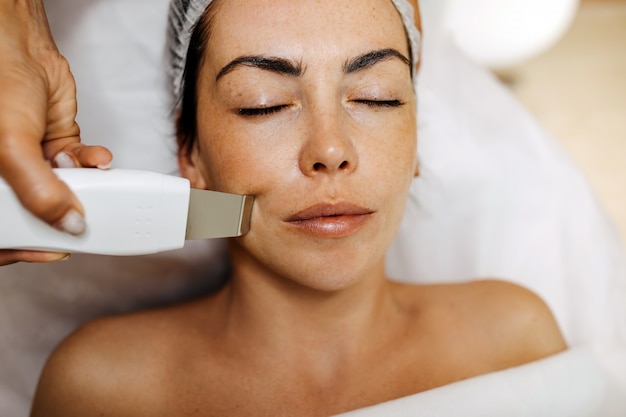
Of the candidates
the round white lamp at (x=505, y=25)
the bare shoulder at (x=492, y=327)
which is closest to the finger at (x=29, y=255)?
the bare shoulder at (x=492, y=327)

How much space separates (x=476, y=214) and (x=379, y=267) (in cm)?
48

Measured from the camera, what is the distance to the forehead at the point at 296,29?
0.94 metres

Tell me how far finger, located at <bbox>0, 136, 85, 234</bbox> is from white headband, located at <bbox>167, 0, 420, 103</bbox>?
401 millimetres

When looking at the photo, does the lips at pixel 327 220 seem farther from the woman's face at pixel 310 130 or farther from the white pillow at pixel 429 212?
the white pillow at pixel 429 212

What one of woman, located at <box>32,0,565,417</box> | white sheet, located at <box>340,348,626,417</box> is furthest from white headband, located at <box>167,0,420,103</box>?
white sheet, located at <box>340,348,626,417</box>

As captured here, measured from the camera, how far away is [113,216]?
79cm

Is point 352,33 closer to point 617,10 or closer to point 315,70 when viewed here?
point 315,70

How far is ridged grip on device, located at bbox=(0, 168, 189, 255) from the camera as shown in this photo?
2.50 feet

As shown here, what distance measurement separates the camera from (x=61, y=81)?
→ 3.00 feet

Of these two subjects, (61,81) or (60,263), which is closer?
(61,81)

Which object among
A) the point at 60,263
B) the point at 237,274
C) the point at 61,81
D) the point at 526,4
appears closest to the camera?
the point at 61,81

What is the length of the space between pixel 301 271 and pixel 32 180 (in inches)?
16.1

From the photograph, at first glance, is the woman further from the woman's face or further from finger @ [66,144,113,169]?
finger @ [66,144,113,169]

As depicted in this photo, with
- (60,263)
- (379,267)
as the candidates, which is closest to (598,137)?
(379,267)
